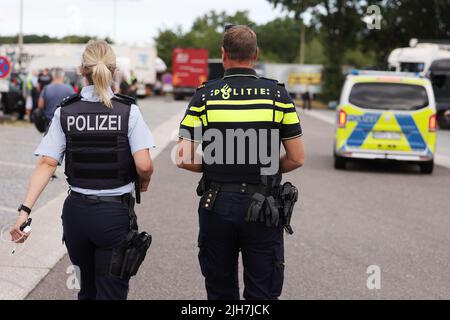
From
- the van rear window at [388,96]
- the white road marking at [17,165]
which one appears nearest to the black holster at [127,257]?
the white road marking at [17,165]

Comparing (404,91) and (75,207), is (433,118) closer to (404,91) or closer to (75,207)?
(404,91)

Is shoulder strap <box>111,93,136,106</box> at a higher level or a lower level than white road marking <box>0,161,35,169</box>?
higher

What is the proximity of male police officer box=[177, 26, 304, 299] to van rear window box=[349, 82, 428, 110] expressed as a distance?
35.2ft

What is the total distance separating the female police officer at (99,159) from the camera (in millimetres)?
4066

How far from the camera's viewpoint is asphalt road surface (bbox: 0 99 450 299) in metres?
5.93

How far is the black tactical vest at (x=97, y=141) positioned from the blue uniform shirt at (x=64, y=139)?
1.0 inches

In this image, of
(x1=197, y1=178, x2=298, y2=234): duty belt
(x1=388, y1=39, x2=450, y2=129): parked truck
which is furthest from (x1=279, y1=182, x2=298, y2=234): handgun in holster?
(x1=388, y1=39, x2=450, y2=129): parked truck

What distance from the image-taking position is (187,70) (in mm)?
56125

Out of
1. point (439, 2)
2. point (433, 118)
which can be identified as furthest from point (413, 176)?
point (439, 2)

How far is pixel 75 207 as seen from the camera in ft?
13.5

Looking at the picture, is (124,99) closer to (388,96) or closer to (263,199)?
(263,199)

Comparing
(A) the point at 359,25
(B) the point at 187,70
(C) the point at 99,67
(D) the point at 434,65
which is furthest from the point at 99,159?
(B) the point at 187,70

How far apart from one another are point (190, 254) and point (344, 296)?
1.76m
